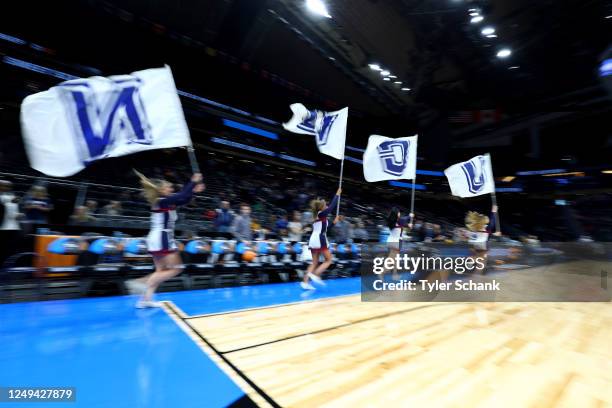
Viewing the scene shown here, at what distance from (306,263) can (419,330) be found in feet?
14.1

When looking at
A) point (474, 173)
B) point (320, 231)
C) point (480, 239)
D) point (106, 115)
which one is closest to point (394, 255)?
point (480, 239)

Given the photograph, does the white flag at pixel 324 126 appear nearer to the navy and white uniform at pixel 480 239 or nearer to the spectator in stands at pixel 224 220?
the spectator in stands at pixel 224 220

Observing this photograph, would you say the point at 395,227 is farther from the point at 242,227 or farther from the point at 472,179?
the point at 242,227

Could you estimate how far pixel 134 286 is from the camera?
4.82 metres

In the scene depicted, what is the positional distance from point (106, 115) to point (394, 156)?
17.7 ft

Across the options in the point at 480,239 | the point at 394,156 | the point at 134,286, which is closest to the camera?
the point at 134,286

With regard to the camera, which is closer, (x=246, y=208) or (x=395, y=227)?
(x=395, y=227)

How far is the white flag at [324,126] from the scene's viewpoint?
6270 mm

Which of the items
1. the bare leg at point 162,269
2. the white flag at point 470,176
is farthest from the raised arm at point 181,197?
the white flag at point 470,176

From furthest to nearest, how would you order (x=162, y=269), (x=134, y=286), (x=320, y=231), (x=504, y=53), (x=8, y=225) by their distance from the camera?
1. (x=504, y=53)
2. (x=320, y=231)
3. (x=134, y=286)
4. (x=8, y=225)
5. (x=162, y=269)

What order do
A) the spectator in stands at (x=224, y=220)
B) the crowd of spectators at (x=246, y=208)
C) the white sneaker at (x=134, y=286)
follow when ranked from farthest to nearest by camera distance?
the spectator in stands at (x=224, y=220)
the crowd of spectators at (x=246, y=208)
the white sneaker at (x=134, y=286)

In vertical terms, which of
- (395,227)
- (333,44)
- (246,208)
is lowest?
(395,227)

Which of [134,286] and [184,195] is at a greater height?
[184,195]

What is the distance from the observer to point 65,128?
3.25m
